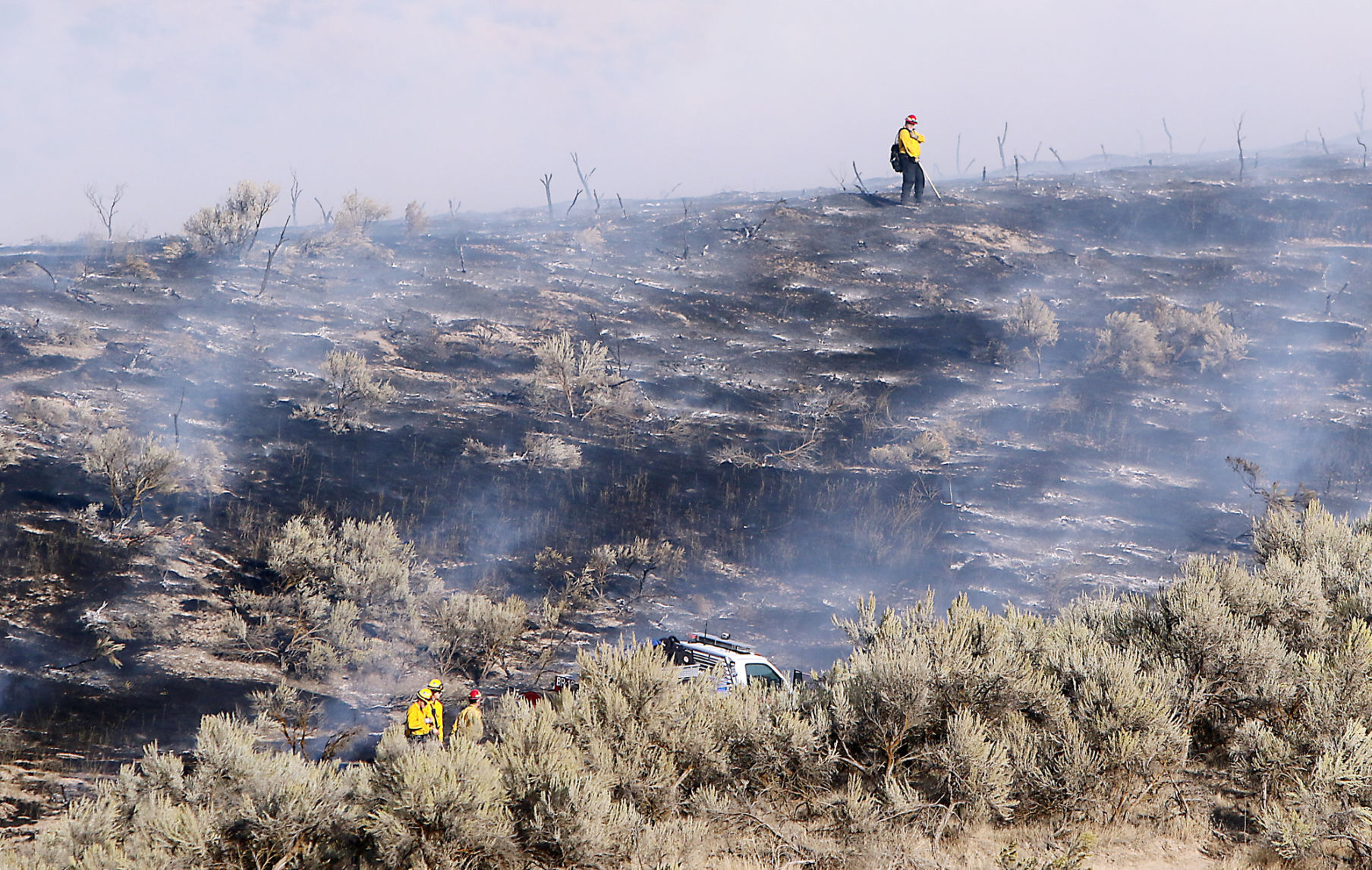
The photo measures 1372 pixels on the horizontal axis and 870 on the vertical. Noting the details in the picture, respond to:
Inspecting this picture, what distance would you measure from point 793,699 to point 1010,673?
5.63 feet

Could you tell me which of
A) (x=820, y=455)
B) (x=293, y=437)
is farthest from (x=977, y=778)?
(x=293, y=437)

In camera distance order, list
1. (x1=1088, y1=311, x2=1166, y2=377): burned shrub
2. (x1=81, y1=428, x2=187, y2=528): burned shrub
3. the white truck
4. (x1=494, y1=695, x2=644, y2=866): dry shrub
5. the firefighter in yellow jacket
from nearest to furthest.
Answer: (x1=494, y1=695, x2=644, y2=866): dry shrub → the firefighter in yellow jacket → the white truck → (x1=81, y1=428, x2=187, y2=528): burned shrub → (x1=1088, y1=311, x2=1166, y2=377): burned shrub

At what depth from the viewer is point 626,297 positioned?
103ft

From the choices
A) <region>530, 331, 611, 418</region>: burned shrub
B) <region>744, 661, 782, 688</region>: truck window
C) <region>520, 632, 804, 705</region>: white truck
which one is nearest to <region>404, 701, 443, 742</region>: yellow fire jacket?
<region>520, 632, 804, 705</region>: white truck

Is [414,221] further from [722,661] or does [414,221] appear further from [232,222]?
A: [722,661]

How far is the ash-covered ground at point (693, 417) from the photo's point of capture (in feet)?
53.5

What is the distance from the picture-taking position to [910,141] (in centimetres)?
3009

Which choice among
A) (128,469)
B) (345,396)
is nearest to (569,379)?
(345,396)

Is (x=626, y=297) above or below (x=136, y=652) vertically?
above

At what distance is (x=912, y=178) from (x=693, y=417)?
16.2m

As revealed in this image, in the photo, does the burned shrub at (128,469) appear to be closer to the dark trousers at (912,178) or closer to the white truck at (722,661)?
the white truck at (722,661)

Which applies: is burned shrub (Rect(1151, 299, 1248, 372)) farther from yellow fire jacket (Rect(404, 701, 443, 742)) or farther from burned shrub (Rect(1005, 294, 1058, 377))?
yellow fire jacket (Rect(404, 701, 443, 742))

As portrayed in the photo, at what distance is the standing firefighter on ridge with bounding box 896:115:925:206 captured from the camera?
29.6 meters

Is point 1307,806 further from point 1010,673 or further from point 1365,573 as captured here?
point 1365,573
